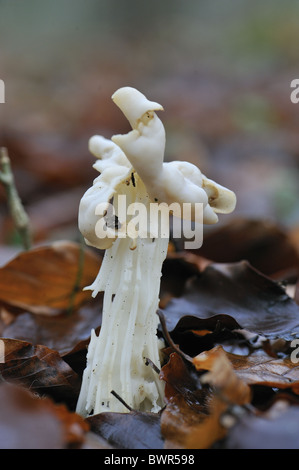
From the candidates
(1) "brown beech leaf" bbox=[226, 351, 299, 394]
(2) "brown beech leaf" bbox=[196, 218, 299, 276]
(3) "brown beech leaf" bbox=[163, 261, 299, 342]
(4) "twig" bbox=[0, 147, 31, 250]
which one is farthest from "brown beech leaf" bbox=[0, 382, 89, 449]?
(2) "brown beech leaf" bbox=[196, 218, 299, 276]

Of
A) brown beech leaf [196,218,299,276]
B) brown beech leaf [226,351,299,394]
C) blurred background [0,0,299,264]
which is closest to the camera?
brown beech leaf [226,351,299,394]

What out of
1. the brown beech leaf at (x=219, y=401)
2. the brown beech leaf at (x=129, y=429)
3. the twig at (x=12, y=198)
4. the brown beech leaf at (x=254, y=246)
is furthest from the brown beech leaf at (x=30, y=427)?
the brown beech leaf at (x=254, y=246)

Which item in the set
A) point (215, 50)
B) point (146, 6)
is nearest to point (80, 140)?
point (215, 50)

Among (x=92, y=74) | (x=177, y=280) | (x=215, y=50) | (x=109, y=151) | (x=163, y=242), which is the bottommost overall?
(x=177, y=280)

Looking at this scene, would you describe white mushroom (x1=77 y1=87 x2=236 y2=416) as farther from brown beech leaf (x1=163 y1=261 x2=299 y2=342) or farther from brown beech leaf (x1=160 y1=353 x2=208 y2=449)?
brown beech leaf (x1=163 y1=261 x2=299 y2=342)

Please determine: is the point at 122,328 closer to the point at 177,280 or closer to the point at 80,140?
the point at 177,280

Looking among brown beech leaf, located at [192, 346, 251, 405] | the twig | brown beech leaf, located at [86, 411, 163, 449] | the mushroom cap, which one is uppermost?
the mushroom cap

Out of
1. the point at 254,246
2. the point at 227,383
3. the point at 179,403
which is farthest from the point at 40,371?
the point at 254,246
